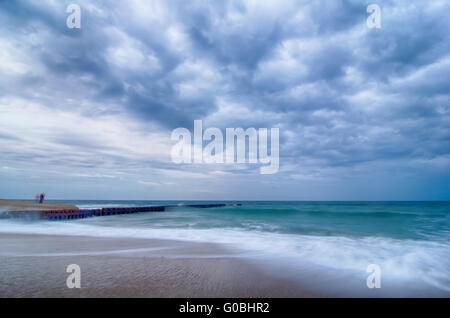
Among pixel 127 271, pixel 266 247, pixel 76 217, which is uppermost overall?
pixel 127 271

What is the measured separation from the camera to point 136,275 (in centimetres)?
488

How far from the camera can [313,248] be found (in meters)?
8.63

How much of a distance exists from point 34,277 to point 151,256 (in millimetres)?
2783

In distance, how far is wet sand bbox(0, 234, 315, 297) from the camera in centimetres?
405

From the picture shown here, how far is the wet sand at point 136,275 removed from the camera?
159 inches
